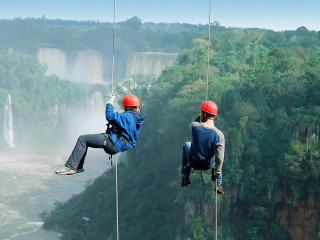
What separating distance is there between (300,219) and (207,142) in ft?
79.6

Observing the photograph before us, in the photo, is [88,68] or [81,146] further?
[88,68]

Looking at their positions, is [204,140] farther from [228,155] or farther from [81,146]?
[228,155]

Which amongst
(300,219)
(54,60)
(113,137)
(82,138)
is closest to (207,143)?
(113,137)

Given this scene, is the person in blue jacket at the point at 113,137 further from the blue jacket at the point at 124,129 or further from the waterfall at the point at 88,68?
the waterfall at the point at 88,68

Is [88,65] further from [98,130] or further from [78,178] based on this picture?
[78,178]

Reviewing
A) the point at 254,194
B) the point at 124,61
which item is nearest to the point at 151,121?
the point at 254,194

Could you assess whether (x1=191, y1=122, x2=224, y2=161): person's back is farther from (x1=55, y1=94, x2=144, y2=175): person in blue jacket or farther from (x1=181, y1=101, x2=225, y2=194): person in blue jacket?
(x1=55, y1=94, x2=144, y2=175): person in blue jacket

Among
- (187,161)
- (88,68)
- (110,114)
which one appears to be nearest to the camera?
(110,114)

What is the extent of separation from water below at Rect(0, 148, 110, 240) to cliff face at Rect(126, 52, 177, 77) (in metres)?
15.5

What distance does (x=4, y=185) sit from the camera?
61500mm

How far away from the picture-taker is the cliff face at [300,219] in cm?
3359

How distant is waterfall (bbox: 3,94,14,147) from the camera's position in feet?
308

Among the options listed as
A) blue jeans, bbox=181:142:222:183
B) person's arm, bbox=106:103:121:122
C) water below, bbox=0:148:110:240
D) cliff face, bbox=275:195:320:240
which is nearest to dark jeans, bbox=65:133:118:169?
person's arm, bbox=106:103:121:122

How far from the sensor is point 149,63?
9325 centimetres
